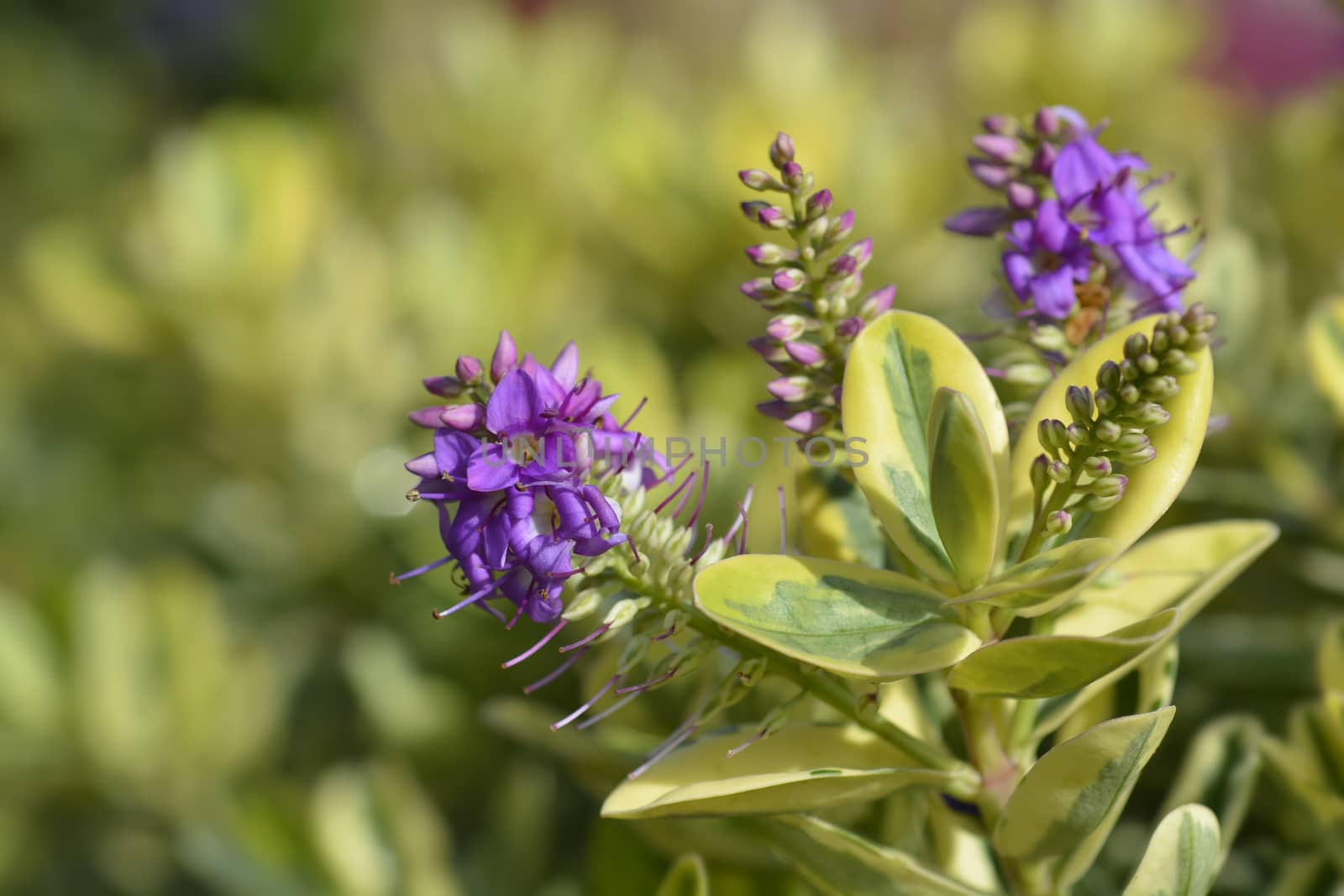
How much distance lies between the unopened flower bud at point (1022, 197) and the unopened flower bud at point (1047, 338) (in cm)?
7

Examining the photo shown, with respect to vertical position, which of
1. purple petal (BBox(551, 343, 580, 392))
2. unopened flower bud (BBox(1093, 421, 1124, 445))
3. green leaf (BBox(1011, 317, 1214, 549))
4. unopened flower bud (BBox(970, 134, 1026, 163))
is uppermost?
unopened flower bud (BBox(970, 134, 1026, 163))

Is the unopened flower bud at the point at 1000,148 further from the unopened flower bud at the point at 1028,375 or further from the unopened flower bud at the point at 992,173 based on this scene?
the unopened flower bud at the point at 1028,375

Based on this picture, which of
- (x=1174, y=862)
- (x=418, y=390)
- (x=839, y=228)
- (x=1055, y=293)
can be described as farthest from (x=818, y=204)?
(x=418, y=390)

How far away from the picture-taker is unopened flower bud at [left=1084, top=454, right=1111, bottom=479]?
19.6 inches

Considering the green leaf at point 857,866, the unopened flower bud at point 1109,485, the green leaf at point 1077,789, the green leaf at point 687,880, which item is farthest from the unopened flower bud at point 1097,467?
the green leaf at point 687,880

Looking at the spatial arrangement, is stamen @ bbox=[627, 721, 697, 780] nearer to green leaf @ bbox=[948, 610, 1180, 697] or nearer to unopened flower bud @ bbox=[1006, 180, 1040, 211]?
green leaf @ bbox=[948, 610, 1180, 697]

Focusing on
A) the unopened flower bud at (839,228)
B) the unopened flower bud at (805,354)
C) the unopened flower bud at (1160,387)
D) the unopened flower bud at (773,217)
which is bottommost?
the unopened flower bud at (1160,387)

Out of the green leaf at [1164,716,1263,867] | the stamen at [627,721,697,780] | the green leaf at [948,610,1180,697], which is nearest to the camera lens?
the green leaf at [948,610,1180,697]

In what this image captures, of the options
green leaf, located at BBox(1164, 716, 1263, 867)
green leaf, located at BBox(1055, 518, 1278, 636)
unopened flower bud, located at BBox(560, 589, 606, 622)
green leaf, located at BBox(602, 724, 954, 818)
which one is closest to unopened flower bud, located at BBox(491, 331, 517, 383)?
unopened flower bud, located at BBox(560, 589, 606, 622)

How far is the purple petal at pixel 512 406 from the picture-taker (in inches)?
20.2

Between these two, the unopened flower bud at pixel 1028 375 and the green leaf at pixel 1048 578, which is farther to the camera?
the unopened flower bud at pixel 1028 375

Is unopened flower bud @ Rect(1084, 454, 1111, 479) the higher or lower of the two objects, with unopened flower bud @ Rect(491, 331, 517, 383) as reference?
lower

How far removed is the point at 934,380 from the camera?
1.88 feet

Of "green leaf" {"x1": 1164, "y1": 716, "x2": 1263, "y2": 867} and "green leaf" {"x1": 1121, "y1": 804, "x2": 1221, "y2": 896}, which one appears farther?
"green leaf" {"x1": 1164, "y1": 716, "x2": 1263, "y2": 867}
